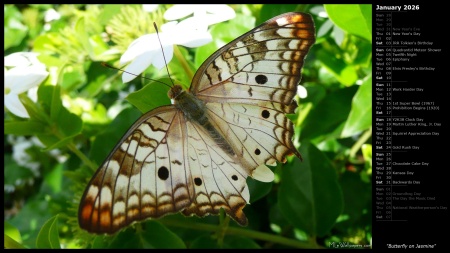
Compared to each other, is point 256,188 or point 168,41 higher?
point 168,41

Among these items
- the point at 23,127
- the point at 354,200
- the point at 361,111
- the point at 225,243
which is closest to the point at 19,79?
the point at 23,127

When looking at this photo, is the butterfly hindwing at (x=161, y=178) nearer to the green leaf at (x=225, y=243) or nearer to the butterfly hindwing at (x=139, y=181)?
the butterfly hindwing at (x=139, y=181)

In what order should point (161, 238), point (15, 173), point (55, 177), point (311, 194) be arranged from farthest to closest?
point (15, 173)
point (55, 177)
point (311, 194)
point (161, 238)

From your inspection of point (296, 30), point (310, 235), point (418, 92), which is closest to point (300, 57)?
point (296, 30)

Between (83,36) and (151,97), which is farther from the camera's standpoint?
(83,36)

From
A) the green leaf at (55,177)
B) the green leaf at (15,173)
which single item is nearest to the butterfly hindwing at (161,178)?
the green leaf at (55,177)

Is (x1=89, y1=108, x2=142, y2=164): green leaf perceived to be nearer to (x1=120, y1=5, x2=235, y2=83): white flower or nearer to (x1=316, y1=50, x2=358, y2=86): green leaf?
(x1=120, y1=5, x2=235, y2=83): white flower

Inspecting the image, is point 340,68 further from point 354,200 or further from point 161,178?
point 161,178
